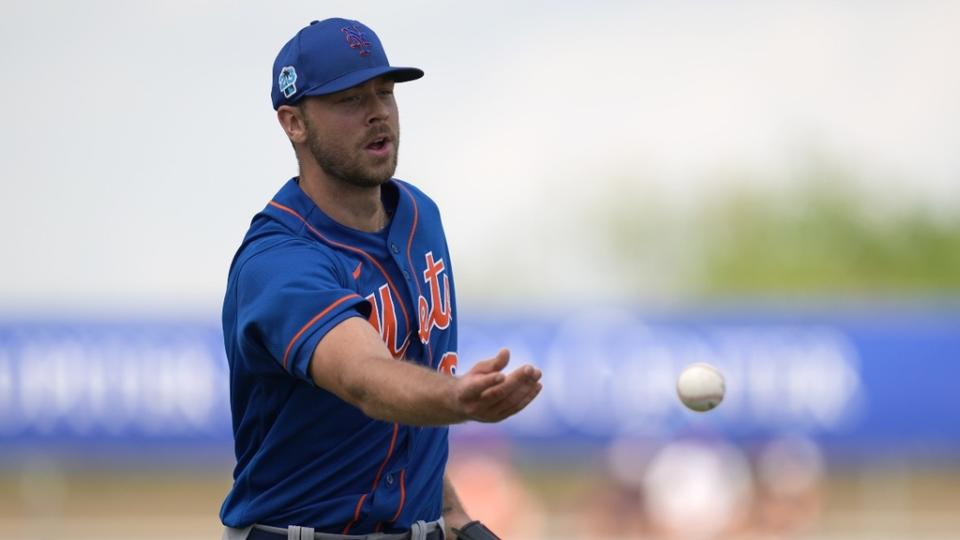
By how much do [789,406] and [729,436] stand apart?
1.00m

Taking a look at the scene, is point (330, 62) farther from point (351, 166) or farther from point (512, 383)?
point (512, 383)

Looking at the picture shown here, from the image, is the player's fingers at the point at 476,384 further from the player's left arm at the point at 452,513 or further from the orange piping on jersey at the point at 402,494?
the player's left arm at the point at 452,513

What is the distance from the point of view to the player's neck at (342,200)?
4871mm

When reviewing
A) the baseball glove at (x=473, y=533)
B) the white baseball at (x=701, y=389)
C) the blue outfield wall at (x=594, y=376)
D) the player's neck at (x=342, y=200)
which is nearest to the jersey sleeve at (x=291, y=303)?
the player's neck at (x=342, y=200)

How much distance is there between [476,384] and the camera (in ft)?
12.1

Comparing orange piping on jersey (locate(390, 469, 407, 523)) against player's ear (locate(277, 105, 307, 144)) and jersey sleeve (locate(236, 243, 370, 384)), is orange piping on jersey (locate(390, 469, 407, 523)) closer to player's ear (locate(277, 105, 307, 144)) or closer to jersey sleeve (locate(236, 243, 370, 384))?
jersey sleeve (locate(236, 243, 370, 384))

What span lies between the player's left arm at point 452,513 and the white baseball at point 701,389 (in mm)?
998

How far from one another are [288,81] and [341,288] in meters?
0.83

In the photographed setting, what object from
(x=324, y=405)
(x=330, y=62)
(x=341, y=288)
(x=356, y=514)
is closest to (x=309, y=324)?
(x=341, y=288)

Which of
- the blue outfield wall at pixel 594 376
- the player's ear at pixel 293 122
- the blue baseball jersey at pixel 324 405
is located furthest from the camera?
the blue outfield wall at pixel 594 376

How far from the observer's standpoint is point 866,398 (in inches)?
801

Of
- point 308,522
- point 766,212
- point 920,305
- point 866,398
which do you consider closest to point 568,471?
point 866,398

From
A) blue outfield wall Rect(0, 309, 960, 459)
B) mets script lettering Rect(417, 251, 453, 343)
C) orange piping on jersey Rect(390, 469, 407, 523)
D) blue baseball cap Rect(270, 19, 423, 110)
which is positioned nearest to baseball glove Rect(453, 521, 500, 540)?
orange piping on jersey Rect(390, 469, 407, 523)

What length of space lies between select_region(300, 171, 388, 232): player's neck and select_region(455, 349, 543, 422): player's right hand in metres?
1.23
